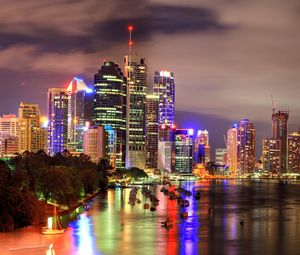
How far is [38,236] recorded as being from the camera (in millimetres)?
52656

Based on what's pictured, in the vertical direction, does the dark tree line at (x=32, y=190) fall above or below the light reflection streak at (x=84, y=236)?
above

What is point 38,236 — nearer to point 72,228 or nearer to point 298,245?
point 72,228

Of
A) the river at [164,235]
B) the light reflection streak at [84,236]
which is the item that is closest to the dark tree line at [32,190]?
the river at [164,235]

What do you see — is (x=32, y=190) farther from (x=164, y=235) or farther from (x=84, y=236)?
(x=164, y=235)

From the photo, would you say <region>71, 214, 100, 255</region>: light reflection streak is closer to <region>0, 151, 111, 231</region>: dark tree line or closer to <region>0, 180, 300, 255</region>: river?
<region>0, 180, 300, 255</region>: river

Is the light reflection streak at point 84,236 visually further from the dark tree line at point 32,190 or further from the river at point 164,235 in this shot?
the dark tree line at point 32,190

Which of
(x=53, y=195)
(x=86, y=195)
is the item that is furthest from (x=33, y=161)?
(x=53, y=195)

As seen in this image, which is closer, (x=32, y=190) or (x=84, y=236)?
(x=84, y=236)

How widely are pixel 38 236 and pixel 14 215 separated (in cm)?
544

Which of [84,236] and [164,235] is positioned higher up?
[84,236]

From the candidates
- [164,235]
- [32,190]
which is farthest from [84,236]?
[32,190]

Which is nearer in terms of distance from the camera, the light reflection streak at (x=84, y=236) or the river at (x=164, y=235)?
the light reflection streak at (x=84, y=236)

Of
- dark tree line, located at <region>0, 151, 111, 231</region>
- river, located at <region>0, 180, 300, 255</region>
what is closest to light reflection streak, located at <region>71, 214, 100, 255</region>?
river, located at <region>0, 180, 300, 255</region>

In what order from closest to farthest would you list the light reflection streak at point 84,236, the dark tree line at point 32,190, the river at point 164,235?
1. the light reflection streak at point 84,236
2. the river at point 164,235
3. the dark tree line at point 32,190
